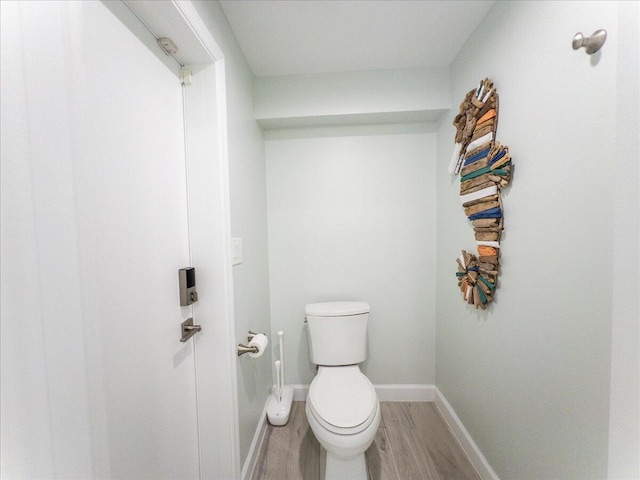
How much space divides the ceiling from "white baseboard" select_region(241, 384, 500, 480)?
2.11 metres

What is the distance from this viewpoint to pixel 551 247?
785mm

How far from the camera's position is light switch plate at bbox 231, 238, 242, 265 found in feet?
3.29

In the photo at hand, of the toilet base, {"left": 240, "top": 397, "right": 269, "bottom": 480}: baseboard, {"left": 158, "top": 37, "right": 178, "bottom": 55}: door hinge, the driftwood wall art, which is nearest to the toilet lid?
the toilet base

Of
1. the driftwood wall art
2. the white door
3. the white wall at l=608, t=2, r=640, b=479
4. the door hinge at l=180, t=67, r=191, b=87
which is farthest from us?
the driftwood wall art

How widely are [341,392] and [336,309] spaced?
456 mm

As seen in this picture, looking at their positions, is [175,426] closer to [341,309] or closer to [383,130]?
[341,309]

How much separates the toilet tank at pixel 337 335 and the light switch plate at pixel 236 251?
655 millimetres

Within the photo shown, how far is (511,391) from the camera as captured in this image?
3.19ft

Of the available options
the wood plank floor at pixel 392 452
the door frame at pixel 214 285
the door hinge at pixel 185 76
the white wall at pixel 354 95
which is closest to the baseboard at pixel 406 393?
the wood plank floor at pixel 392 452

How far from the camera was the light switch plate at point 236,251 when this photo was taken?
1004mm

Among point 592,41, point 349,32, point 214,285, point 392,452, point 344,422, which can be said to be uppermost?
point 349,32

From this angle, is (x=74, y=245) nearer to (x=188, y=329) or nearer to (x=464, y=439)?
(x=188, y=329)

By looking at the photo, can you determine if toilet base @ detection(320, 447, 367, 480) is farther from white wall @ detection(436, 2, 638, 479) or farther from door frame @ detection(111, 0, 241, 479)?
white wall @ detection(436, 2, 638, 479)

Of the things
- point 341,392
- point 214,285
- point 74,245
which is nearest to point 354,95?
point 214,285
